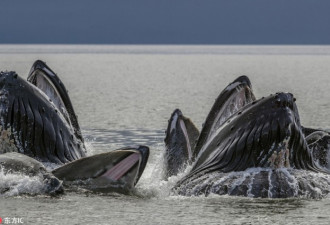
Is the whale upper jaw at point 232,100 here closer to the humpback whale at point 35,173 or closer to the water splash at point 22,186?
the humpback whale at point 35,173

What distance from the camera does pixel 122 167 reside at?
15047 mm

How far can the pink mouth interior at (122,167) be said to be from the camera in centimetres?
1491

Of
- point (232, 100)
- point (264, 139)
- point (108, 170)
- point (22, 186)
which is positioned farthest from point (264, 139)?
point (22, 186)

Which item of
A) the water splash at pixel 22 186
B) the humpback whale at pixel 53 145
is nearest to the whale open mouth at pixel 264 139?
the humpback whale at pixel 53 145

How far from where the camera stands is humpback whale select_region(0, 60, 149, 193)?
49.3 feet

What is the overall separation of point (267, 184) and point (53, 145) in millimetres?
3740

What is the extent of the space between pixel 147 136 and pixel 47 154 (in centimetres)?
1186

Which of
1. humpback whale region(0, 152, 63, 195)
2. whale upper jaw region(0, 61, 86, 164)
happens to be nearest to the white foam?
humpback whale region(0, 152, 63, 195)

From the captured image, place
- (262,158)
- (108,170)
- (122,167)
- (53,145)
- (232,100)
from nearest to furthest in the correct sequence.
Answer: (262,158)
(122,167)
(108,170)
(232,100)
(53,145)

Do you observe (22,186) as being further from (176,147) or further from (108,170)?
(176,147)

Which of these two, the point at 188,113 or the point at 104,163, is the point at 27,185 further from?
the point at 188,113

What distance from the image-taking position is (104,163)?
15.0m

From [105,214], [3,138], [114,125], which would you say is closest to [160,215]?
[105,214]

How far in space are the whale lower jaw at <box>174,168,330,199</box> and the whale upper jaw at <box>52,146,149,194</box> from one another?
42.5 inches
